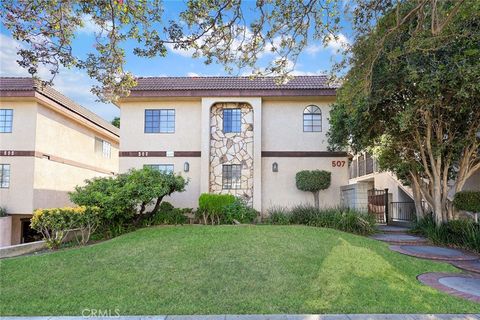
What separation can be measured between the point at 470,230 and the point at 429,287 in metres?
4.84

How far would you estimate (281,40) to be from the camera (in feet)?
24.4

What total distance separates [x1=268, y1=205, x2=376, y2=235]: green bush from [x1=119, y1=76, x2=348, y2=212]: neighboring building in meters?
2.13

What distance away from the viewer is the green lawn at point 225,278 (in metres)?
5.30

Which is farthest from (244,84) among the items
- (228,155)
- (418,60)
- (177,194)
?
(418,60)

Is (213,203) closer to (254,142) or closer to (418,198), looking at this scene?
(254,142)

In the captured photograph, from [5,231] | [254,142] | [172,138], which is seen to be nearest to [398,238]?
[254,142]

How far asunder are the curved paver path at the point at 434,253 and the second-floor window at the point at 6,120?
1535cm

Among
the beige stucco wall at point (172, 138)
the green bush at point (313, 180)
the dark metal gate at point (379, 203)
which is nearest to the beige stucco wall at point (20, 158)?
the beige stucco wall at point (172, 138)

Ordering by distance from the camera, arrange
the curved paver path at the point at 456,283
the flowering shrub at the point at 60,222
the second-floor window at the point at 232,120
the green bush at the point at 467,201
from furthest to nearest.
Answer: the second-floor window at the point at 232,120, the green bush at the point at 467,201, the flowering shrub at the point at 60,222, the curved paver path at the point at 456,283

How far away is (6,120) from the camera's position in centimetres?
1478

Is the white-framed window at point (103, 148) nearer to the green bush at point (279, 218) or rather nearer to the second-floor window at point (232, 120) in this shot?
the second-floor window at point (232, 120)

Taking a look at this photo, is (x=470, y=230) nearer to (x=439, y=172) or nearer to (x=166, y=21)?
(x=439, y=172)

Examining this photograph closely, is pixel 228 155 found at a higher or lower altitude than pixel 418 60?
lower

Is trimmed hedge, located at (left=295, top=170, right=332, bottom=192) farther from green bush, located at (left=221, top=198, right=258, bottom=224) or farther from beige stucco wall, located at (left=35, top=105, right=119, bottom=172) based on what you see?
beige stucco wall, located at (left=35, top=105, right=119, bottom=172)
